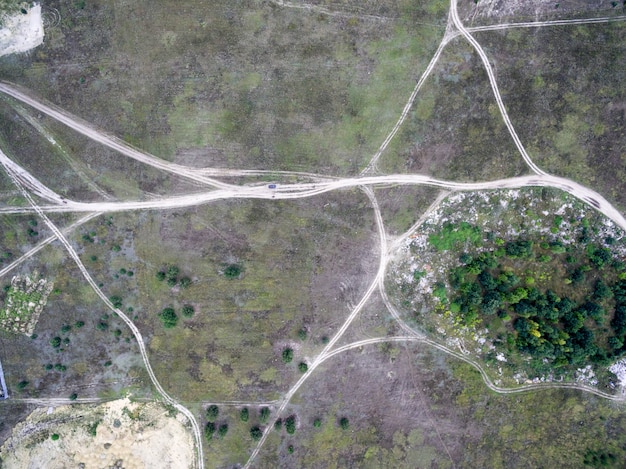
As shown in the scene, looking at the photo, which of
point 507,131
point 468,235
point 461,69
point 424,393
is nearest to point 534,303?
point 468,235

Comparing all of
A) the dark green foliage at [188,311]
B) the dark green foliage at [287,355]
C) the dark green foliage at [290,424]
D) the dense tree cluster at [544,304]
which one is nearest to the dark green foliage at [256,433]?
the dark green foliage at [290,424]

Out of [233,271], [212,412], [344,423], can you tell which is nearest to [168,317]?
[233,271]

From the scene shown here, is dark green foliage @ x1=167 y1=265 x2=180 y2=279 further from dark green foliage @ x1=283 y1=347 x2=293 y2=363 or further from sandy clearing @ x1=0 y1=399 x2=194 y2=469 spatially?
sandy clearing @ x1=0 y1=399 x2=194 y2=469

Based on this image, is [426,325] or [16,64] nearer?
[16,64]

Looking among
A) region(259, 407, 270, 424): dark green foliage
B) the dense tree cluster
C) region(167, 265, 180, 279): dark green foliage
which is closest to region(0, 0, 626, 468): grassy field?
region(167, 265, 180, 279): dark green foliage

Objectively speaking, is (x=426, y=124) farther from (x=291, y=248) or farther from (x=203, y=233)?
(x=203, y=233)

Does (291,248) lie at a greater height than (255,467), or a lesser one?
greater
